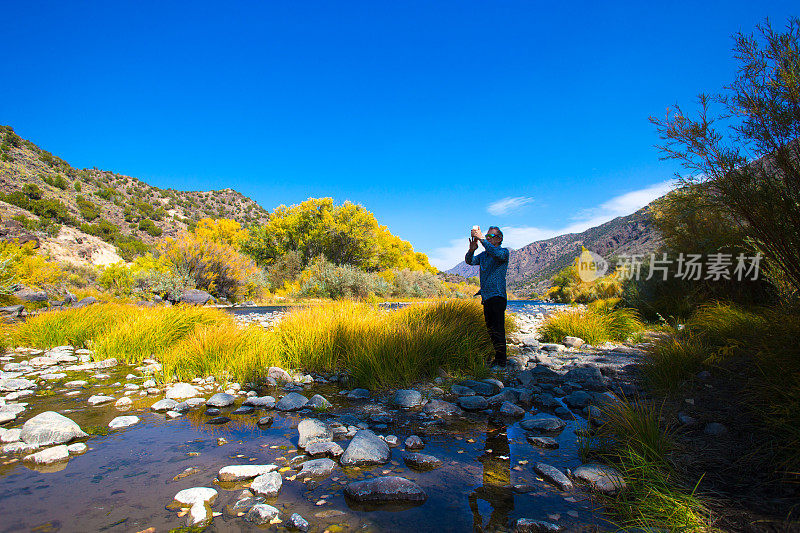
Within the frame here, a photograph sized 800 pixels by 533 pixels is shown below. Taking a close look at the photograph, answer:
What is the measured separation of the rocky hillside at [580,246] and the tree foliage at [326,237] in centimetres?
2075

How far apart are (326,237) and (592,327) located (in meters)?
28.9

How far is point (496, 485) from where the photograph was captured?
2357mm

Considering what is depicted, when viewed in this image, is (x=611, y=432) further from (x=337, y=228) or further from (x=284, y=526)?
(x=337, y=228)

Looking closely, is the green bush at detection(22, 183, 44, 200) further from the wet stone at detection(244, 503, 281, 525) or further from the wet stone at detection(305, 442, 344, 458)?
the wet stone at detection(244, 503, 281, 525)

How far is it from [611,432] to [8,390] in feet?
21.2

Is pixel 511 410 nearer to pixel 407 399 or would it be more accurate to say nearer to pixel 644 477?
pixel 407 399

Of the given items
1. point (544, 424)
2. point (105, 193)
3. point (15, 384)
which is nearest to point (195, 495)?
point (544, 424)

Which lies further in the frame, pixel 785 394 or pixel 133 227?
pixel 133 227

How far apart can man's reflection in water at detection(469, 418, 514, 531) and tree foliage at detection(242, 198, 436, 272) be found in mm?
30493

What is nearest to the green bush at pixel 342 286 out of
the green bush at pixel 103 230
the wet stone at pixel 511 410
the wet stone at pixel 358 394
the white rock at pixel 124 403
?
the wet stone at pixel 358 394

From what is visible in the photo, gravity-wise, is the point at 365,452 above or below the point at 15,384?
below

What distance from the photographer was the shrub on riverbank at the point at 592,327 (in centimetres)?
805

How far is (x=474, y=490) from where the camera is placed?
2.30 metres

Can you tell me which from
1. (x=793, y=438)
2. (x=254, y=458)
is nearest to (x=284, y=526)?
(x=254, y=458)
